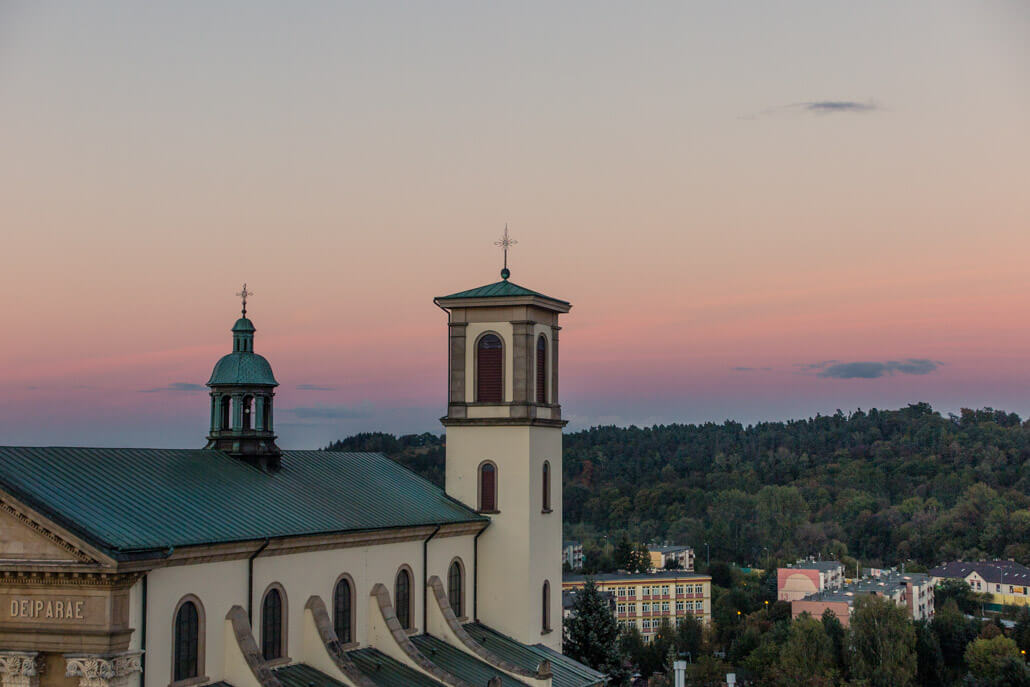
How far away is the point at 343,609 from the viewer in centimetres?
4678

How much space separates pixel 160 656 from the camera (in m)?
36.9

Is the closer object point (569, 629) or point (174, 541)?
point (174, 541)

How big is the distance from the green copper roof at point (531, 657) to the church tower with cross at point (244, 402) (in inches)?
473

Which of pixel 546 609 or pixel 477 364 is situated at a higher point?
pixel 477 364

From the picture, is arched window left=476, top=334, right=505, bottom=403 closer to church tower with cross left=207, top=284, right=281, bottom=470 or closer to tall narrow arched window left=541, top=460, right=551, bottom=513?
tall narrow arched window left=541, top=460, right=551, bottom=513

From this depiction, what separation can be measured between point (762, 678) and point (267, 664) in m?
109

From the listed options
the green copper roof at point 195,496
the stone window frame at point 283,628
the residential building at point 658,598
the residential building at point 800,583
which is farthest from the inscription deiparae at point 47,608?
the residential building at point 800,583

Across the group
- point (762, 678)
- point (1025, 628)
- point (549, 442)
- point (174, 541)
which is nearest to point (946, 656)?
point (1025, 628)

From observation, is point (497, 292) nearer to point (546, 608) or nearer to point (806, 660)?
point (546, 608)

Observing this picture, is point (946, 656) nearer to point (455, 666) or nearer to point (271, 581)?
point (455, 666)

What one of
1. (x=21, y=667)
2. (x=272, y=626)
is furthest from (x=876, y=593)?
(x=21, y=667)

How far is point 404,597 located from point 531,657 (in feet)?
23.1

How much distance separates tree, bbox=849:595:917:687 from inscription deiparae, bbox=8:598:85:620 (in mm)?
108621

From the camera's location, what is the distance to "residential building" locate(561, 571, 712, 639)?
183 m
